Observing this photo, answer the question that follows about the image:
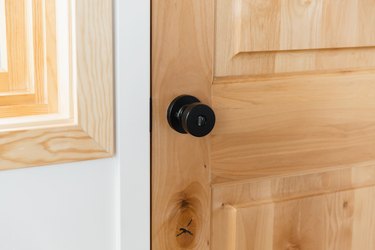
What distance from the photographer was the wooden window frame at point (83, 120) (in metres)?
0.86

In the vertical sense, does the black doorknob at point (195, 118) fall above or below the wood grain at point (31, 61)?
below

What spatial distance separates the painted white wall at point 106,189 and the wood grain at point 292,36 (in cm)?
14

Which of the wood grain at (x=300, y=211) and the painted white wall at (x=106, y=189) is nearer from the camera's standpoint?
the painted white wall at (x=106, y=189)

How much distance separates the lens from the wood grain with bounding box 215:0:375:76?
0.99 metres

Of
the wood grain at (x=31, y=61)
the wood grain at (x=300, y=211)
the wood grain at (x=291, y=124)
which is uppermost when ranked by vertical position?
the wood grain at (x=31, y=61)

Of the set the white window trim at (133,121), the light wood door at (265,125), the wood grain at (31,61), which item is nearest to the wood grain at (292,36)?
the light wood door at (265,125)

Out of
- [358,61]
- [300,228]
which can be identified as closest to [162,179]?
[300,228]

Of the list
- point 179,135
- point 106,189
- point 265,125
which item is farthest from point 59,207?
point 265,125

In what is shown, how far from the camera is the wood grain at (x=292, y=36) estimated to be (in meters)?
0.99

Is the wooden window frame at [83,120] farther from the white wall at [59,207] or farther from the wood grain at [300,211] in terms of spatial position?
the wood grain at [300,211]

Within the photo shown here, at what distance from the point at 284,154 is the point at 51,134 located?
0.39m

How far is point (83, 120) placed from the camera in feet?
2.94

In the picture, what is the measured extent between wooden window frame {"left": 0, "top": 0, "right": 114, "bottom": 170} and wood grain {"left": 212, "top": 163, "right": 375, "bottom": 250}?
231 mm

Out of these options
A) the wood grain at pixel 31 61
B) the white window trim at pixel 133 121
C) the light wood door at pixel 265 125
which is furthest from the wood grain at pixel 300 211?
the wood grain at pixel 31 61
